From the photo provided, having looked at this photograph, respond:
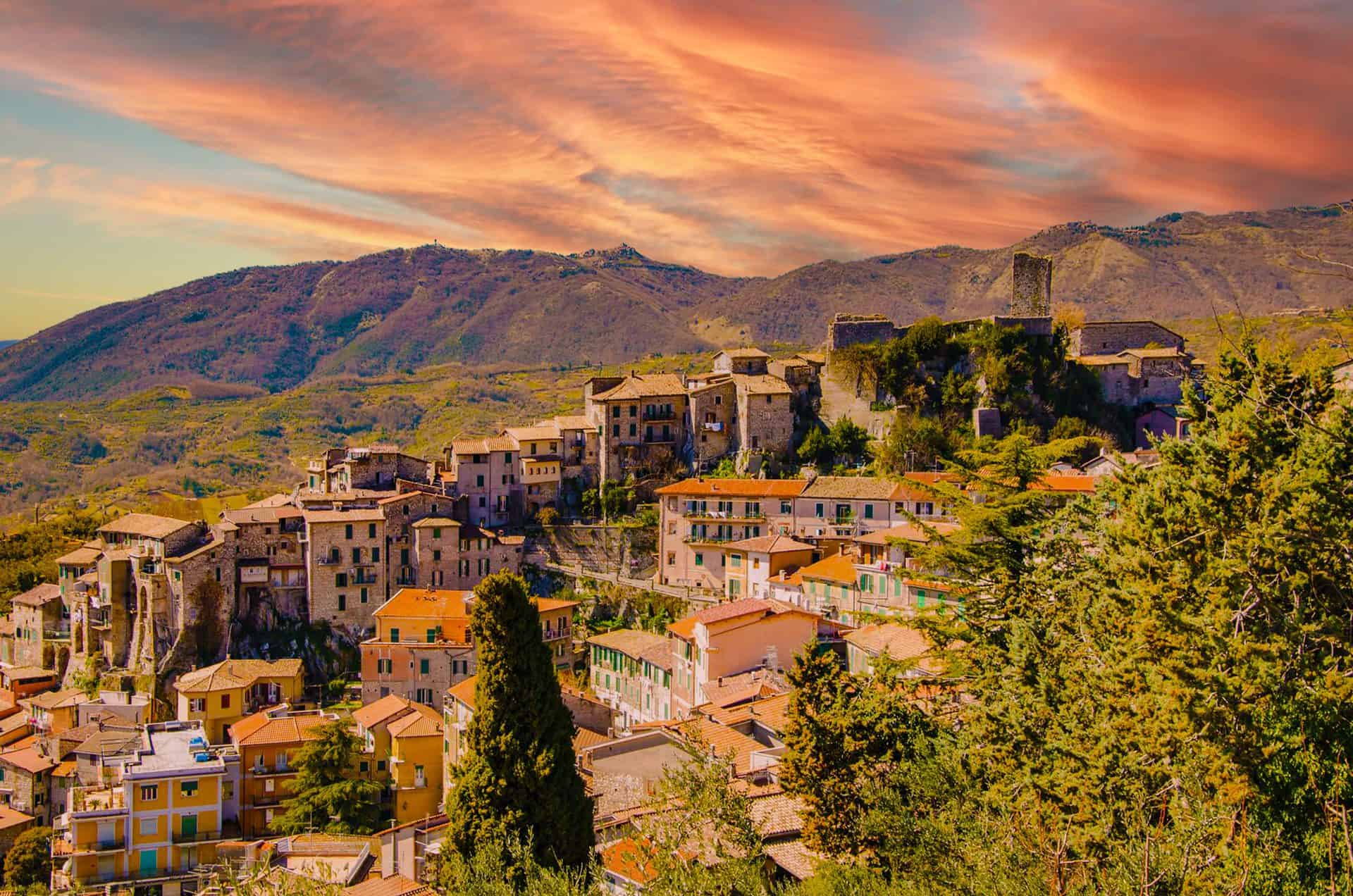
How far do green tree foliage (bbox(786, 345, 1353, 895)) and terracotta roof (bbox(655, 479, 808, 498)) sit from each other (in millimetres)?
32940

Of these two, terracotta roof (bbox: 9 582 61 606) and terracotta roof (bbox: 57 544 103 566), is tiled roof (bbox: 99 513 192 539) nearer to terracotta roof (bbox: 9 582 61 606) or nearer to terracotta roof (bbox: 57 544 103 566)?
terracotta roof (bbox: 57 544 103 566)

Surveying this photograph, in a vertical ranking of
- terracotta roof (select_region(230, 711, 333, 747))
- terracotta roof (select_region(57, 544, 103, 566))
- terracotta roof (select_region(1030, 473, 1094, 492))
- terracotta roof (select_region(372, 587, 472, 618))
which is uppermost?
terracotta roof (select_region(1030, 473, 1094, 492))

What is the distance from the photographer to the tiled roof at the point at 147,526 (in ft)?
189

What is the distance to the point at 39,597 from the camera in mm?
62750

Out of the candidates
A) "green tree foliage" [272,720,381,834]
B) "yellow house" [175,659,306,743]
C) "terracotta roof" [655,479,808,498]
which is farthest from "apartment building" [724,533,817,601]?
"yellow house" [175,659,306,743]

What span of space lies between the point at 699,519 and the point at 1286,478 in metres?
40.7

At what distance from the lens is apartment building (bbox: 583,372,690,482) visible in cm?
6378

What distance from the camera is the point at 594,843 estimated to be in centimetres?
2827

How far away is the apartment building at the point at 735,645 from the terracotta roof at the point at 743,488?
42.5ft

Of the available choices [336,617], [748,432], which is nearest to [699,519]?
[748,432]

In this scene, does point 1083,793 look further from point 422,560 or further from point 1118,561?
point 422,560

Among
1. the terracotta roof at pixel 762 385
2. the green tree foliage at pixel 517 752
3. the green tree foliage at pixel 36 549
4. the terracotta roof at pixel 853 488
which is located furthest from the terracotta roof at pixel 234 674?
the green tree foliage at pixel 517 752

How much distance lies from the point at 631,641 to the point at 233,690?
1769cm

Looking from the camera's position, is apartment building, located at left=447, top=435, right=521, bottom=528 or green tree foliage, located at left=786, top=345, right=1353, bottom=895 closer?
green tree foliage, located at left=786, top=345, right=1353, bottom=895
